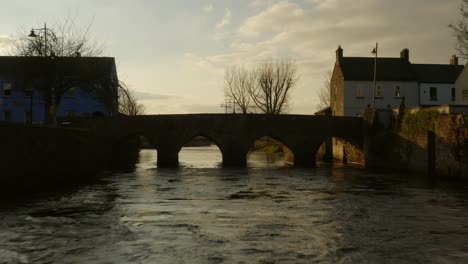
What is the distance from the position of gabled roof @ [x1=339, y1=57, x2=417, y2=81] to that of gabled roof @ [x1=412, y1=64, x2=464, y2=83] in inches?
44.9

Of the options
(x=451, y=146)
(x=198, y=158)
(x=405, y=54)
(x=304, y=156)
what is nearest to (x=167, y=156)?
(x=304, y=156)

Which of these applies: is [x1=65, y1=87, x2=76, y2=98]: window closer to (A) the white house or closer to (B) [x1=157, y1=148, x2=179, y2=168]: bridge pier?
(B) [x1=157, y1=148, x2=179, y2=168]: bridge pier

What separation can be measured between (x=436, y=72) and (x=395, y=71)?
536 centimetres

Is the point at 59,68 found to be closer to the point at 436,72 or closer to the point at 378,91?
the point at 378,91

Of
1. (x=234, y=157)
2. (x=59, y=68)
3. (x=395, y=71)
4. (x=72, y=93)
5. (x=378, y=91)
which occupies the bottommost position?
(x=234, y=157)

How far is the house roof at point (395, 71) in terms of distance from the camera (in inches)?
2436

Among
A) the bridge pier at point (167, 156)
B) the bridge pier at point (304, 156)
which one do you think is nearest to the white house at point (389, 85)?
the bridge pier at point (304, 156)

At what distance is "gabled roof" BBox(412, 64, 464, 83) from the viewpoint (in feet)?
205

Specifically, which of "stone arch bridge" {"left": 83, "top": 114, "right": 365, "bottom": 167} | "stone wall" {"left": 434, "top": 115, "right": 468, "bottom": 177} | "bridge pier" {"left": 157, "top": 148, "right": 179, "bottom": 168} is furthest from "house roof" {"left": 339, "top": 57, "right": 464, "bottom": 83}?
"stone wall" {"left": 434, "top": 115, "right": 468, "bottom": 177}

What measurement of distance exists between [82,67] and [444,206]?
91.8 ft

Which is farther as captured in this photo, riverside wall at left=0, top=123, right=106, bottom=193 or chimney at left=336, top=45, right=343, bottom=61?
chimney at left=336, top=45, right=343, bottom=61

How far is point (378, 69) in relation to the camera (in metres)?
62.5

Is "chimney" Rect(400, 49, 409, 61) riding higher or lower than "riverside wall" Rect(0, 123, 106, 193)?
higher

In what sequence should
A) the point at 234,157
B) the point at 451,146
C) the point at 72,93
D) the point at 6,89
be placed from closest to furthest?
the point at 451,146, the point at 234,157, the point at 72,93, the point at 6,89
